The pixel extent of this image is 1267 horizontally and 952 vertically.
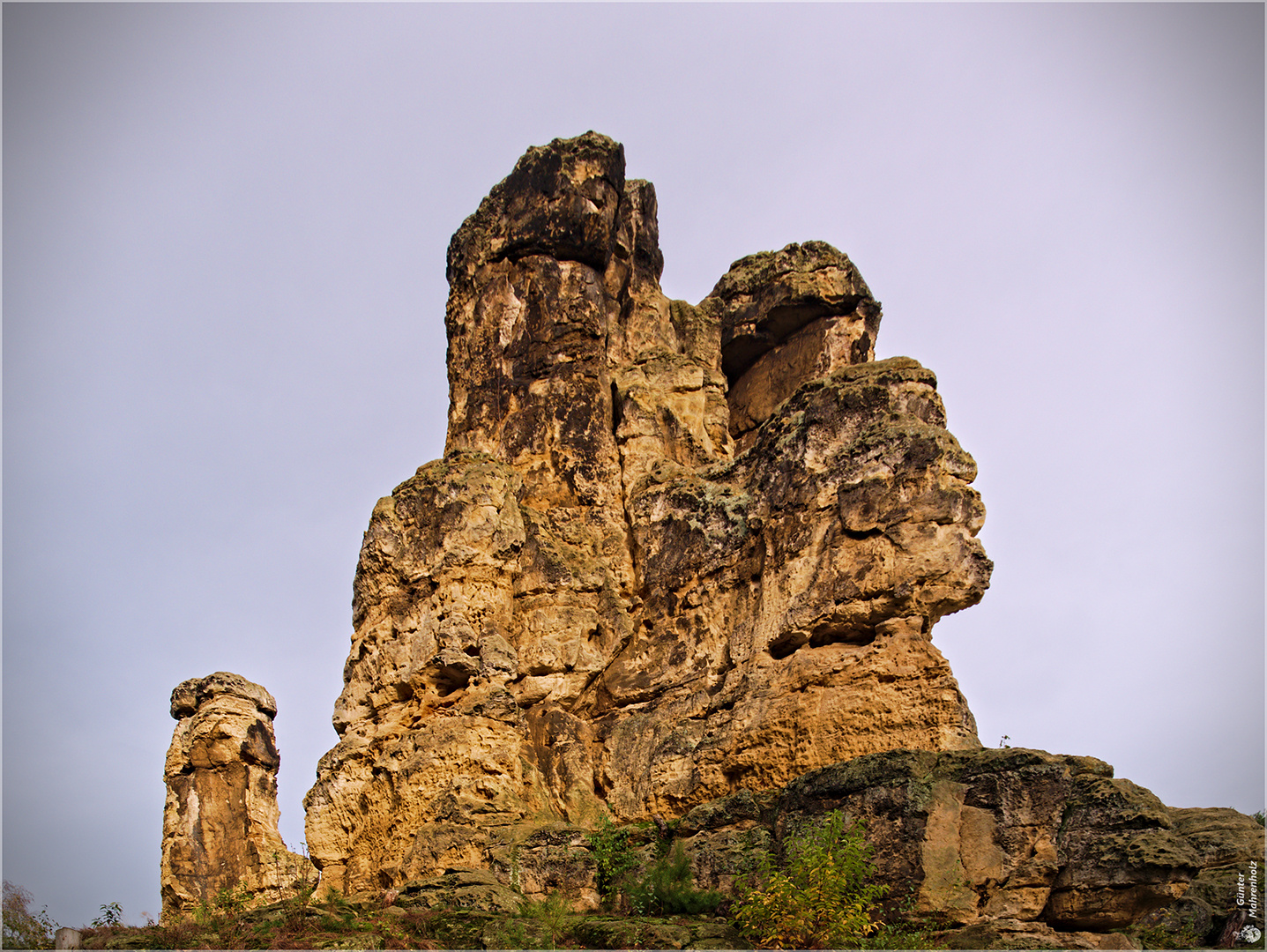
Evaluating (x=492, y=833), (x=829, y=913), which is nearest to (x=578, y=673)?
(x=492, y=833)

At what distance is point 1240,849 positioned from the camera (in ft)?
→ 46.8

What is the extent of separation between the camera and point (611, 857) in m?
18.2

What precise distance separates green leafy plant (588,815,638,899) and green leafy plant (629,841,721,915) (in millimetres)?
928

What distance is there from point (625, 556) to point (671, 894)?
349 inches

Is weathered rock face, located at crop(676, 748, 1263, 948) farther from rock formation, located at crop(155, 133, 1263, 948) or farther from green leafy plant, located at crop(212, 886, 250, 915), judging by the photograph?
green leafy plant, located at crop(212, 886, 250, 915)

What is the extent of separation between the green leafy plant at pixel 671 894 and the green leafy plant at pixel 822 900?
4.30 ft

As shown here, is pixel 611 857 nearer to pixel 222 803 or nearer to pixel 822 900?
pixel 822 900

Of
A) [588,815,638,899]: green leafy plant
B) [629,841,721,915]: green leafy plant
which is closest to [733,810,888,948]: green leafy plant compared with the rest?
[629,841,721,915]: green leafy plant

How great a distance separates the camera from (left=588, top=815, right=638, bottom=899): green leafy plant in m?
17.9

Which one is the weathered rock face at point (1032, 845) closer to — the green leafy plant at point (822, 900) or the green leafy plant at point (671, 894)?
the green leafy plant at point (822, 900)

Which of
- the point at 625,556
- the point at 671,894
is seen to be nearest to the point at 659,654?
the point at 625,556

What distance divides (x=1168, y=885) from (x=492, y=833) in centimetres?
1003

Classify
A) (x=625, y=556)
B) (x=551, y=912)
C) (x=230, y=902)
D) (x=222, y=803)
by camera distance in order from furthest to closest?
(x=625, y=556) → (x=222, y=803) → (x=230, y=902) → (x=551, y=912)

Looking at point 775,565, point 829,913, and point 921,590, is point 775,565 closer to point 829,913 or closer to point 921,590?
point 921,590
